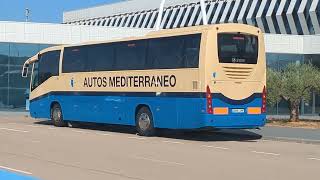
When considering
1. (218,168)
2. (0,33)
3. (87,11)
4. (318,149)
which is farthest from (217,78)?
(87,11)

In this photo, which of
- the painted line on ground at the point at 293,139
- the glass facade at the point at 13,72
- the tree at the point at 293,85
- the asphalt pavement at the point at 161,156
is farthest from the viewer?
the glass facade at the point at 13,72

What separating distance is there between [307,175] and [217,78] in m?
8.05

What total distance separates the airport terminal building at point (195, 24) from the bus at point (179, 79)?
1383cm

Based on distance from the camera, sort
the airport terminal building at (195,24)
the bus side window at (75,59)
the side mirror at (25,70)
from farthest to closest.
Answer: the airport terminal building at (195,24) → the side mirror at (25,70) → the bus side window at (75,59)

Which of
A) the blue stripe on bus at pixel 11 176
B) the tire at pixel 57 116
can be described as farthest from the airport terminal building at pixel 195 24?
the blue stripe on bus at pixel 11 176

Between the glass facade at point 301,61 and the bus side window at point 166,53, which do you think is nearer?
the bus side window at point 166,53

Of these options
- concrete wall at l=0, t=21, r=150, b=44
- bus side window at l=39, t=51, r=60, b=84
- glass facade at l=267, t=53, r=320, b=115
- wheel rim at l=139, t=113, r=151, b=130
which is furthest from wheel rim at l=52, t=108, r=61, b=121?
glass facade at l=267, t=53, r=320, b=115

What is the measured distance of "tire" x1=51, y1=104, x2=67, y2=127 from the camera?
26797 mm

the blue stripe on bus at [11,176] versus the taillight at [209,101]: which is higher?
the taillight at [209,101]

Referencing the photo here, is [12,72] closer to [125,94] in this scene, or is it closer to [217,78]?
[125,94]

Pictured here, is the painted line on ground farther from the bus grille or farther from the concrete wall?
the concrete wall

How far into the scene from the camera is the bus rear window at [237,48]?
64.3ft

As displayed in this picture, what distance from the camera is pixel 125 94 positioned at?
22.6 m

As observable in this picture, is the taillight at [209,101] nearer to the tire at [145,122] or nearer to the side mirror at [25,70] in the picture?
the tire at [145,122]
